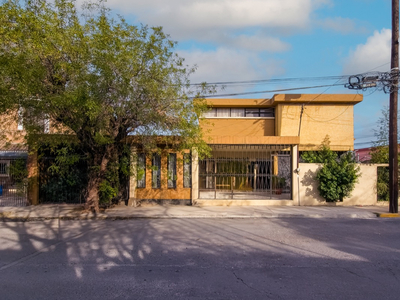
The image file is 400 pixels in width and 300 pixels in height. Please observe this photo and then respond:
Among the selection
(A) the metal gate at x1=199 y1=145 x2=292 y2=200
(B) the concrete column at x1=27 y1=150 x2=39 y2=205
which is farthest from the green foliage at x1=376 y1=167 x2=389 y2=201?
(B) the concrete column at x1=27 y1=150 x2=39 y2=205

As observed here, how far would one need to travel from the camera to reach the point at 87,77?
11.5 meters

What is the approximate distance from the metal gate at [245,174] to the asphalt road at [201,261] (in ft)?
17.1

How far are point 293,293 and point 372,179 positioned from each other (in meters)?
13.4

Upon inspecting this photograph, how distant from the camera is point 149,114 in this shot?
40.5 ft

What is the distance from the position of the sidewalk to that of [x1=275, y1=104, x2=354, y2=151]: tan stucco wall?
764 cm

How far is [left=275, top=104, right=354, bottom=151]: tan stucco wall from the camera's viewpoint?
23031 millimetres

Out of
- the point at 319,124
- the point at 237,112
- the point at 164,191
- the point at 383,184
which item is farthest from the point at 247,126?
the point at 383,184

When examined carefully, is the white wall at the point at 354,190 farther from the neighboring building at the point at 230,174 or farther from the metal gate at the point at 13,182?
the metal gate at the point at 13,182

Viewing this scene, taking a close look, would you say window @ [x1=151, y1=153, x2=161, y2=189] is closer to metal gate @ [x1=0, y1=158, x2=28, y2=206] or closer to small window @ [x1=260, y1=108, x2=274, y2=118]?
metal gate @ [x1=0, y1=158, x2=28, y2=206]

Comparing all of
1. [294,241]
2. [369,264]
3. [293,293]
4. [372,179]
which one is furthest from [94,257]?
[372,179]

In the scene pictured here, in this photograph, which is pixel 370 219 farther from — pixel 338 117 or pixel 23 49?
pixel 23 49

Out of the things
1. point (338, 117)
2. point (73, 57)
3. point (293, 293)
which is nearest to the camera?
point (293, 293)

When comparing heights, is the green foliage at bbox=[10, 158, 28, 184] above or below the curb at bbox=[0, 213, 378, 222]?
above

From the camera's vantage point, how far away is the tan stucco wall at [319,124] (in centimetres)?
2303
